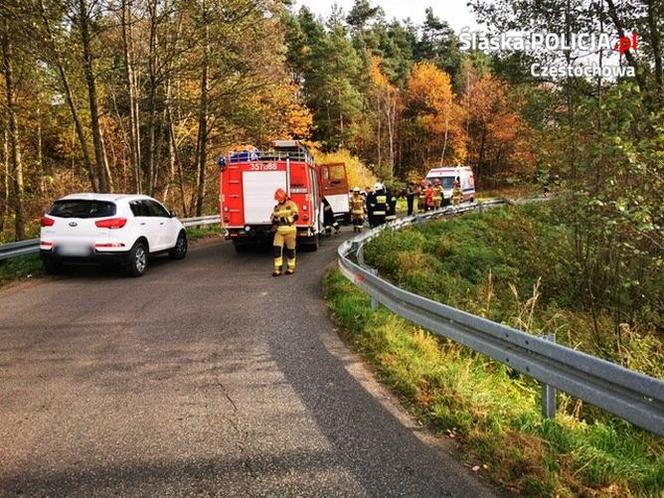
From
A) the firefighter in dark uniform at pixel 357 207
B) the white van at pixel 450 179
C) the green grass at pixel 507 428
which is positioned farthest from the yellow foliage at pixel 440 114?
the green grass at pixel 507 428

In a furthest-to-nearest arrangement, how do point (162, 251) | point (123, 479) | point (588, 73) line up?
point (162, 251)
point (588, 73)
point (123, 479)

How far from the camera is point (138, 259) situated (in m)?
11.8

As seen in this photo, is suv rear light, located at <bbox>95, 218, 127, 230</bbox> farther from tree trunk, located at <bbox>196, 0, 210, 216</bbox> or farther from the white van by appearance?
the white van

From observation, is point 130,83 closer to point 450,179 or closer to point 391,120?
point 450,179

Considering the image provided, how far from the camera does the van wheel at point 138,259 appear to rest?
11.4 metres

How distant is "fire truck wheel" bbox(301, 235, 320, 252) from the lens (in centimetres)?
1576

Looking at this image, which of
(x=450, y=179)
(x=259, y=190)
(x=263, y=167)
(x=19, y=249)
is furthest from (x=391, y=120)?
(x=19, y=249)

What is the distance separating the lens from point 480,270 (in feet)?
50.8

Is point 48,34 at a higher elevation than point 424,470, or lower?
higher

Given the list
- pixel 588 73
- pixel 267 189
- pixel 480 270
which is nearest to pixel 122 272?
pixel 267 189

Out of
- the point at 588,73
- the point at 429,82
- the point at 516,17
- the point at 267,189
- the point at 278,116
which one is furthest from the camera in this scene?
the point at 429,82

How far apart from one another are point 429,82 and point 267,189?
51.3 metres

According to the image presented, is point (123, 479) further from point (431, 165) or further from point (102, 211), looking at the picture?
point (431, 165)

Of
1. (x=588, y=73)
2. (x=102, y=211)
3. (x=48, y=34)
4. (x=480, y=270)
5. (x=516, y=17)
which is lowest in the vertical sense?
(x=480, y=270)
